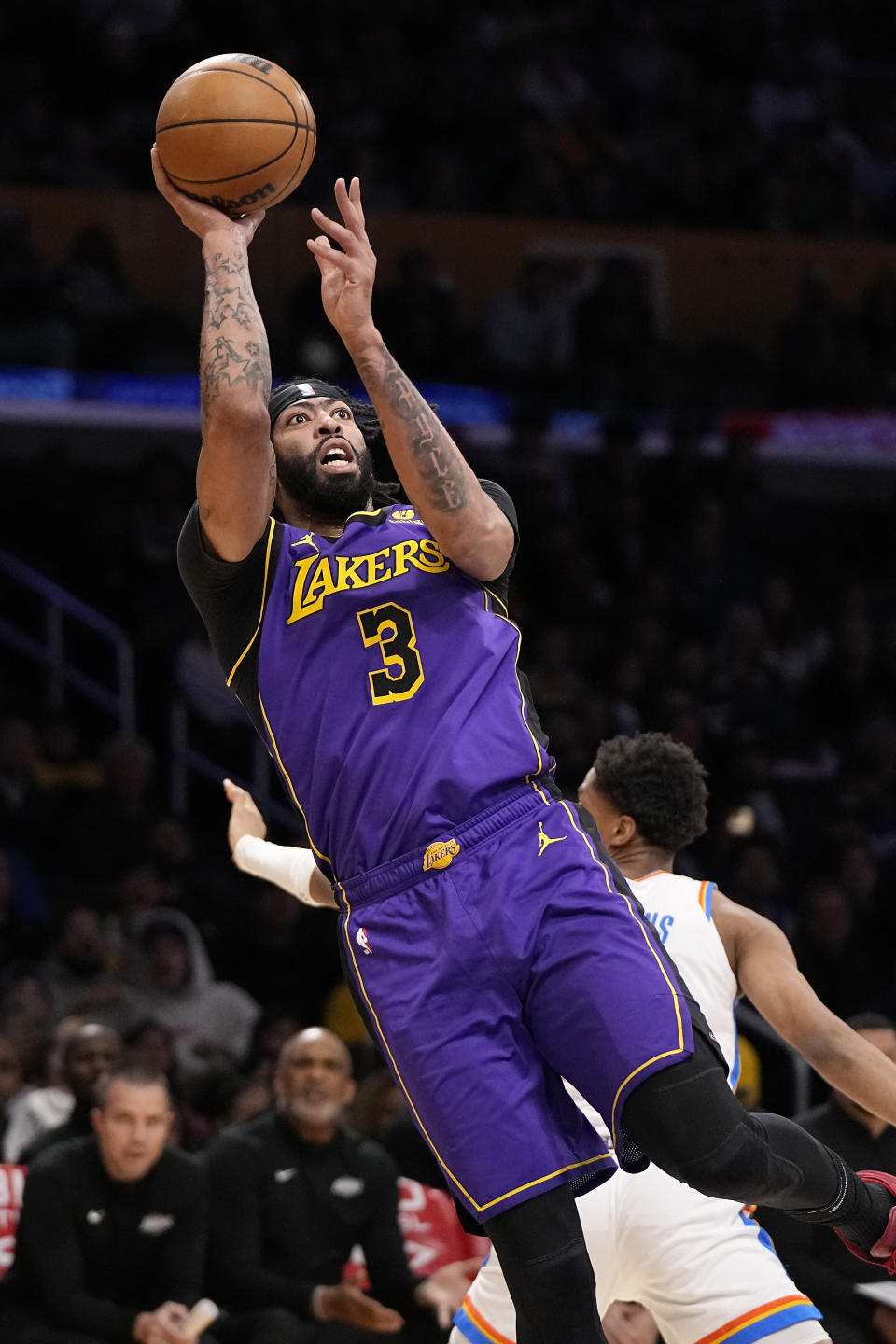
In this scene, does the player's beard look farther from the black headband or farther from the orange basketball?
the orange basketball

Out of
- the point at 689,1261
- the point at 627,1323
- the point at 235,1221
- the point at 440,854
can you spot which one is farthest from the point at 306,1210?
the point at 440,854

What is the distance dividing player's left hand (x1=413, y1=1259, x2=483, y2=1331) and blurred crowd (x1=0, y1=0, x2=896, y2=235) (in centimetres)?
841

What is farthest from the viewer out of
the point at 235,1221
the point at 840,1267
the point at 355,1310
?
the point at 235,1221

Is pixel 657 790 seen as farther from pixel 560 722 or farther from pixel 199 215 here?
pixel 560 722

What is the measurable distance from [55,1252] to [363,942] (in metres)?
3.61

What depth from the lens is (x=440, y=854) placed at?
3.74 metres

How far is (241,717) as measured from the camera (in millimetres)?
11734

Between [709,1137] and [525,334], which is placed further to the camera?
[525,334]

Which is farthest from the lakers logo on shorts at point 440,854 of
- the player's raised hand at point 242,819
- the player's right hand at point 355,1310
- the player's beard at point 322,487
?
the player's right hand at point 355,1310

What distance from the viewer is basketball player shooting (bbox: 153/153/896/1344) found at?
11.9 ft

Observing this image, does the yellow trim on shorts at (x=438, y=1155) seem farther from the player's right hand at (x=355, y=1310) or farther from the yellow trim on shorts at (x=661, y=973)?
the player's right hand at (x=355, y=1310)

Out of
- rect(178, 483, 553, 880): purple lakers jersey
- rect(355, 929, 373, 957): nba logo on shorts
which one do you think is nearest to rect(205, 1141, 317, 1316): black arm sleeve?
rect(178, 483, 553, 880): purple lakers jersey

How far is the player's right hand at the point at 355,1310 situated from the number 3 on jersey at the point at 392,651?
3593 mm

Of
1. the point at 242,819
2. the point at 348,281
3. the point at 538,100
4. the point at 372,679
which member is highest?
the point at 348,281
